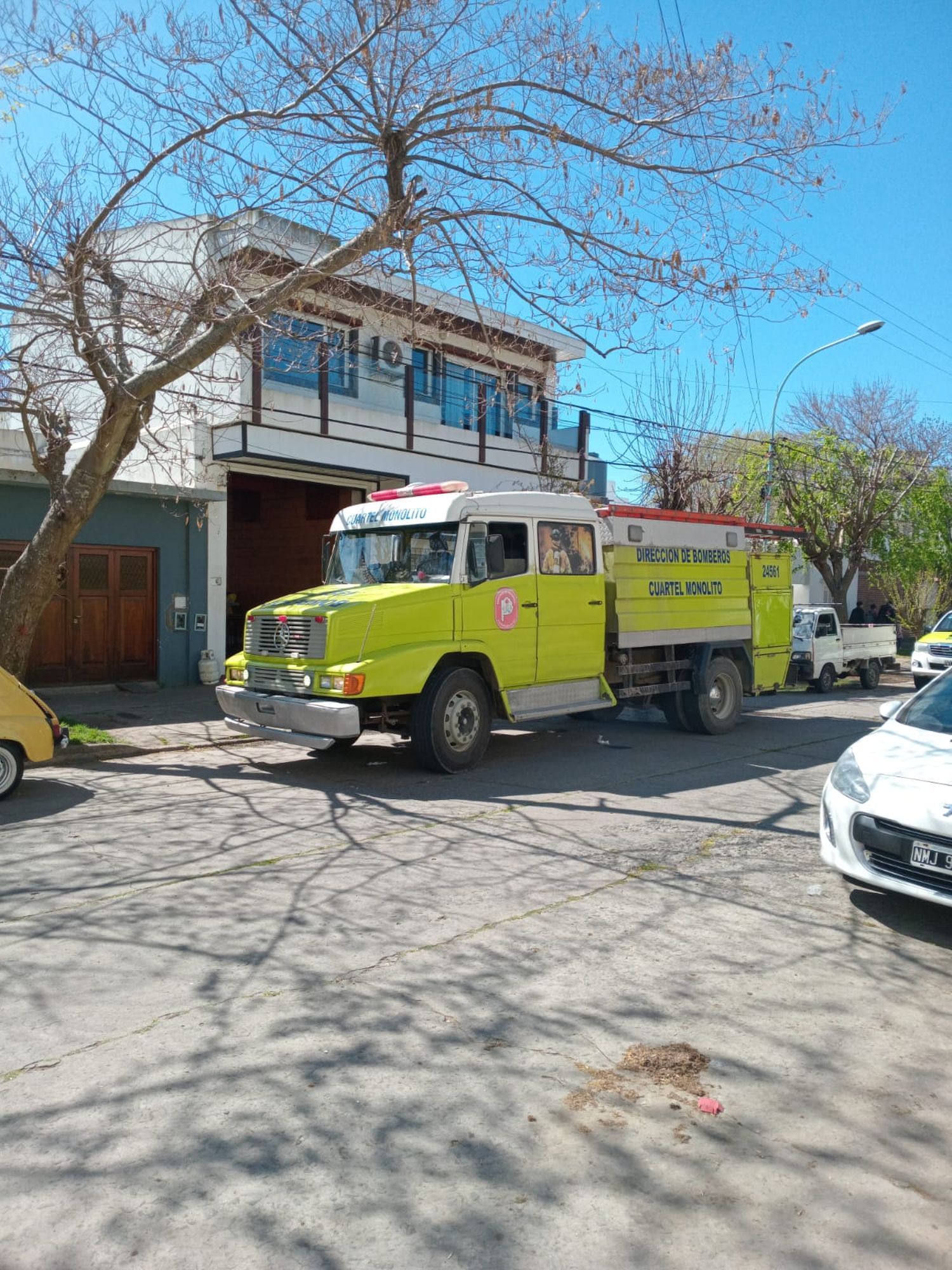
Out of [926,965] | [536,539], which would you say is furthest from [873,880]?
[536,539]

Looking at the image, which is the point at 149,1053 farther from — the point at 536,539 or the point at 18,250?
the point at 18,250

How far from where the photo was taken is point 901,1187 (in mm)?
3113

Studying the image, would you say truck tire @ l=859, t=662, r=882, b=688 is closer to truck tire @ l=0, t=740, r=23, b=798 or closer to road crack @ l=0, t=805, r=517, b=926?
road crack @ l=0, t=805, r=517, b=926

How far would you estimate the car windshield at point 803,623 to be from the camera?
64.8 ft

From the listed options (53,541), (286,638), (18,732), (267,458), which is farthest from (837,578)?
(18,732)

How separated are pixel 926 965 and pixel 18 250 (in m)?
10.1

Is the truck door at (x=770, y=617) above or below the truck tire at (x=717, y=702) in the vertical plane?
above

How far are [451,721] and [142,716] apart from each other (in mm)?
6017

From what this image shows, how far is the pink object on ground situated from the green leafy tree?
2816 centimetres

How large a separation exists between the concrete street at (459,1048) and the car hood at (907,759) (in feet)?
2.75

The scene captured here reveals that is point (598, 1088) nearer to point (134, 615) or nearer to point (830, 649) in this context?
point (134, 615)

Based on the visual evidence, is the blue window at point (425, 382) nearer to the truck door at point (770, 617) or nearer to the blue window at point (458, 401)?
the blue window at point (458, 401)

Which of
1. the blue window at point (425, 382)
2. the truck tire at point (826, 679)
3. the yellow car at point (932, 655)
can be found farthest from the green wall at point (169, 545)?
the yellow car at point (932, 655)

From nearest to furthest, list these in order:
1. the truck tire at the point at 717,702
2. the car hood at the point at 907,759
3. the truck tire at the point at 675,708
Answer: the car hood at the point at 907,759, the truck tire at the point at 717,702, the truck tire at the point at 675,708
